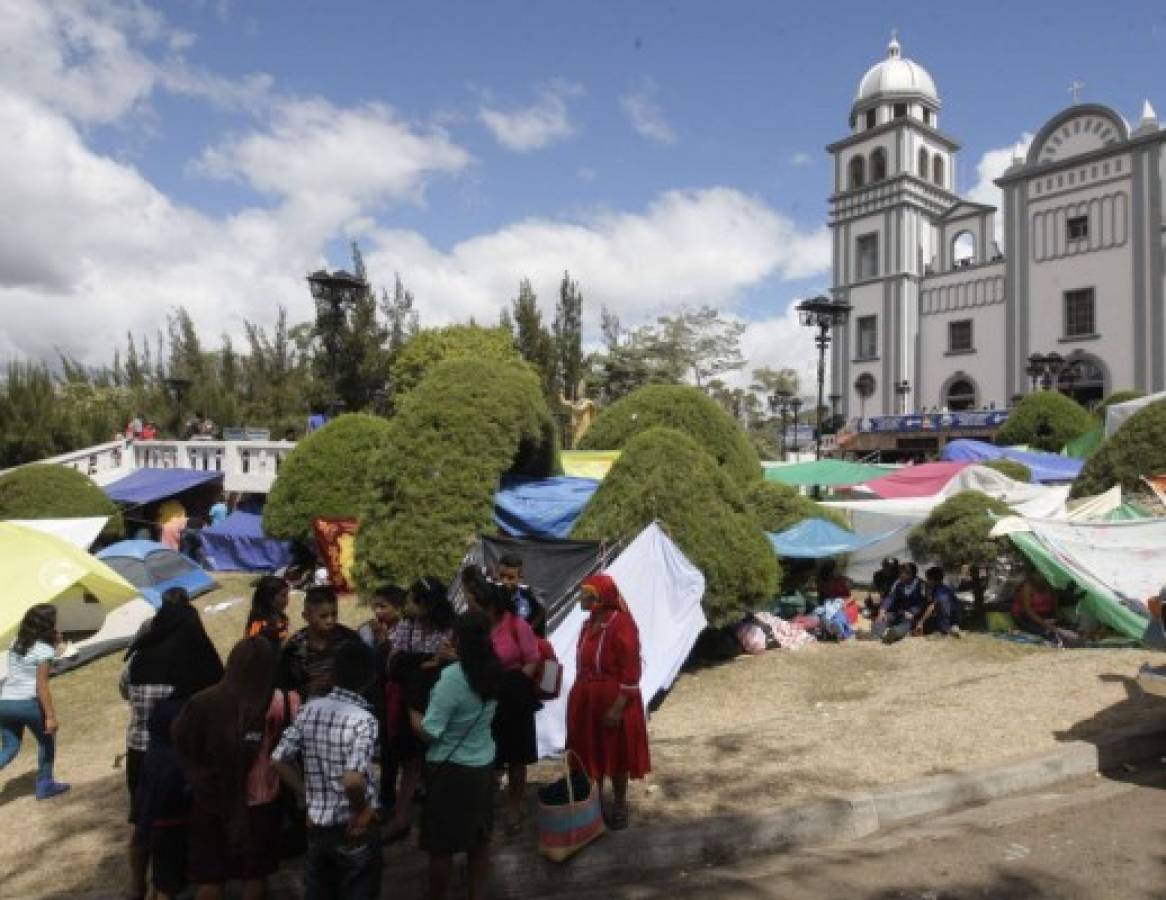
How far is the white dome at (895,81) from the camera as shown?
4084 centimetres

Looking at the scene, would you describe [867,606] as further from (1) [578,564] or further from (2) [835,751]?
(2) [835,751]

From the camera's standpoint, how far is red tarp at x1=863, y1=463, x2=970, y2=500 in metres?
17.4

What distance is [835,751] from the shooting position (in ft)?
19.4

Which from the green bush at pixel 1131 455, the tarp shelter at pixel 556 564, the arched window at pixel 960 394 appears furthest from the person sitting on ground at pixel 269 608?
the arched window at pixel 960 394

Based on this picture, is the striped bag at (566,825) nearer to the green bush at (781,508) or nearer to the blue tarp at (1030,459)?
the green bush at (781,508)

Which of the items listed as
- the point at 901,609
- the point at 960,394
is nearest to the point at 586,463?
the point at 901,609

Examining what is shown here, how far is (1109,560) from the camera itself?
30.8 ft

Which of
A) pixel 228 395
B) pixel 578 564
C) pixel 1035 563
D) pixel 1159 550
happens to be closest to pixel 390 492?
pixel 578 564

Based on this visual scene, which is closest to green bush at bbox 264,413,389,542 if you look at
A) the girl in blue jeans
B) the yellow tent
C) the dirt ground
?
the yellow tent

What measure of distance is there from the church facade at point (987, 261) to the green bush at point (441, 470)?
83.3 ft

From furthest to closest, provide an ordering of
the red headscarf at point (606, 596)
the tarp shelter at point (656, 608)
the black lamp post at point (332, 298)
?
1. the black lamp post at point (332, 298)
2. the tarp shelter at point (656, 608)
3. the red headscarf at point (606, 596)

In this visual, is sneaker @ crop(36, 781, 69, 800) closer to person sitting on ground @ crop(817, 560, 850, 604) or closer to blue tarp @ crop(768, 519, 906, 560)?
blue tarp @ crop(768, 519, 906, 560)

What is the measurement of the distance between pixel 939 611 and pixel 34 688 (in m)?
9.14

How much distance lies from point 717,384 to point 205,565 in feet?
114
